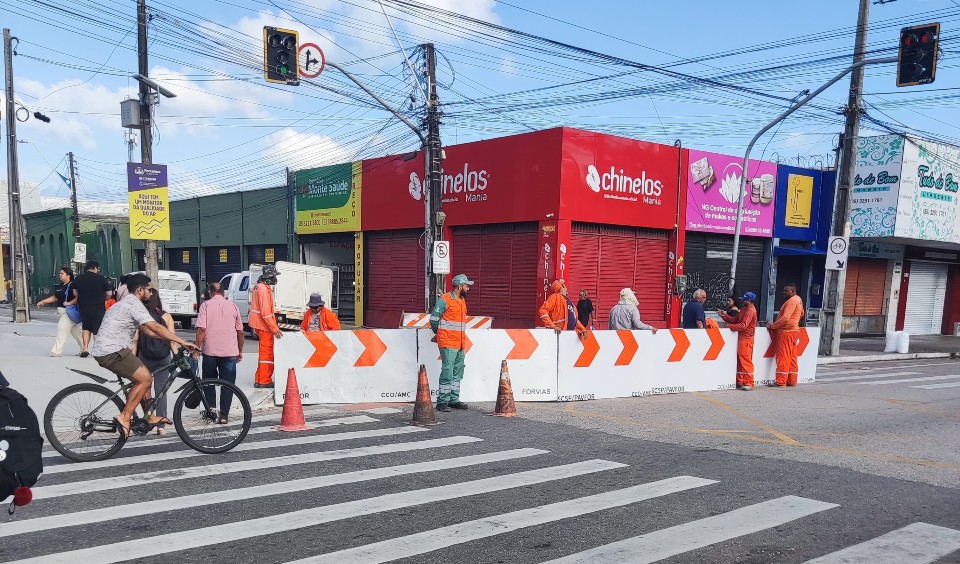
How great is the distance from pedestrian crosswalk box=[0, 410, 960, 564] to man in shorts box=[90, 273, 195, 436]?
619mm

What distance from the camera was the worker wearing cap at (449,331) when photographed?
393 inches

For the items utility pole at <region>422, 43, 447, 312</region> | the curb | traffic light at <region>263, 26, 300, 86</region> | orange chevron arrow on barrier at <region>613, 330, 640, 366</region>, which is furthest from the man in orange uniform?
the curb

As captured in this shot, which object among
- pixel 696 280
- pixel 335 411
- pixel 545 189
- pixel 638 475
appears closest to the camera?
pixel 638 475

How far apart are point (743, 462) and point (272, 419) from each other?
232 inches

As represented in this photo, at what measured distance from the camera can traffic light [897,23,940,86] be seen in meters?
13.3

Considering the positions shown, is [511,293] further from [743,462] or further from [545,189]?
[743,462]

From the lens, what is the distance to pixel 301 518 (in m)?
5.24

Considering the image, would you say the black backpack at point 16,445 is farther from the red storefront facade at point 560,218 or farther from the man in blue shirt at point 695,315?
the red storefront facade at point 560,218

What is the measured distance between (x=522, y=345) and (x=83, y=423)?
6.26 metres

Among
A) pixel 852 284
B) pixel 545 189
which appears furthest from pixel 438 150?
pixel 852 284

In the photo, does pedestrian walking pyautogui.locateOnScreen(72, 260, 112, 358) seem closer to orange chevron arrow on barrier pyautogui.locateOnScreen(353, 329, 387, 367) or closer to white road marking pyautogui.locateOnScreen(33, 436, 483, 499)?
orange chevron arrow on barrier pyautogui.locateOnScreen(353, 329, 387, 367)

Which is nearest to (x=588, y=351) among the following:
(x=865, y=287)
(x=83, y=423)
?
(x=83, y=423)

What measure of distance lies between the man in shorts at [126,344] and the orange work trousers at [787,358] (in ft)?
36.6

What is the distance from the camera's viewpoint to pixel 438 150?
58.2 ft
